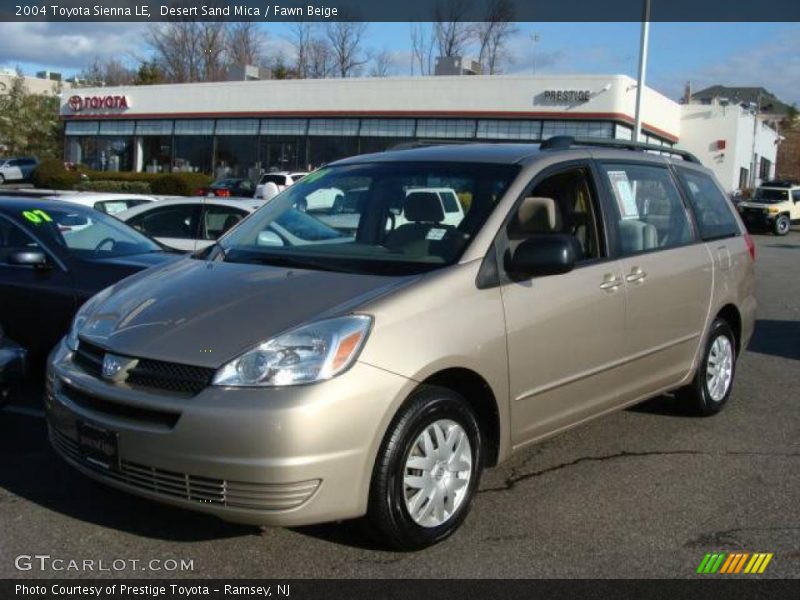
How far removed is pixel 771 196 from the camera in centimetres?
3434

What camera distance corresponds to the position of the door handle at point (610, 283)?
480cm

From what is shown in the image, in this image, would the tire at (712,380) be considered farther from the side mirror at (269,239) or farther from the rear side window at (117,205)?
the rear side window at (117,205)

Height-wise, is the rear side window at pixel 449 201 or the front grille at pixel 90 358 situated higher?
the rear side window at pixel 449 201

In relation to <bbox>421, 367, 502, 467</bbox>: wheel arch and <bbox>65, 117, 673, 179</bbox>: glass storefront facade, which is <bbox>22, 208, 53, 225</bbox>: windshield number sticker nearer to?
<bbox>421, 367, 502, 467</bbox>: wheel arch

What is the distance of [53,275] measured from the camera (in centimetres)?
659

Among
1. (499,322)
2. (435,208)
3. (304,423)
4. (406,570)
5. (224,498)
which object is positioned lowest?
(406,570)

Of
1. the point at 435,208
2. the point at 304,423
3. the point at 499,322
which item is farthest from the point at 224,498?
the point at 435,208

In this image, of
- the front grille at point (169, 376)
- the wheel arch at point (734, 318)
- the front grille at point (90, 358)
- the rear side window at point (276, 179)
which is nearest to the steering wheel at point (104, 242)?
the front grille at point (90, 358)

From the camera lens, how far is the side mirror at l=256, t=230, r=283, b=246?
4738mm

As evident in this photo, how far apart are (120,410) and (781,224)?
33966 millimetres

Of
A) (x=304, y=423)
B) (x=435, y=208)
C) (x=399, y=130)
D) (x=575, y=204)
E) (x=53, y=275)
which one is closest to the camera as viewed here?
(x=304, y=423)

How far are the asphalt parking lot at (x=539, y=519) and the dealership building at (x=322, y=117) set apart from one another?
2943cm

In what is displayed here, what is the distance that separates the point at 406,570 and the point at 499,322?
1197 mm
